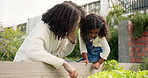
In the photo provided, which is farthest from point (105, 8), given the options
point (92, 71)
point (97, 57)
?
point (92, 71)

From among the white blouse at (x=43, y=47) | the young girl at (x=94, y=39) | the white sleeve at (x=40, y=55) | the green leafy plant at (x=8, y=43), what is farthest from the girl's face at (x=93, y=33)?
the green leafy plant at (x=8, y=43)

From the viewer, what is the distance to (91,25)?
6.40ft

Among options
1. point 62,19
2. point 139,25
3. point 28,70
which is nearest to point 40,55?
point 28,70

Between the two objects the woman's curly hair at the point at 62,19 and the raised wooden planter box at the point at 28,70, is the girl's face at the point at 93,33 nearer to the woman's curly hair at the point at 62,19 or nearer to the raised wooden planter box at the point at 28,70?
the woman's curly hair at the point at 62,19

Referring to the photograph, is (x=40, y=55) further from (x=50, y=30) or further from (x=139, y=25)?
(x=139, y=25)

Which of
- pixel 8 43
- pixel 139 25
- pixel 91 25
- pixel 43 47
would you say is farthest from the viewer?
pixel 8 43

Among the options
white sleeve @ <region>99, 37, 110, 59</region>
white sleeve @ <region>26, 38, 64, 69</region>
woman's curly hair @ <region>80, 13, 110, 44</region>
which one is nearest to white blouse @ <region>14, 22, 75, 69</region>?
white sleeve @ <region>26, 38, 64, 69</region>

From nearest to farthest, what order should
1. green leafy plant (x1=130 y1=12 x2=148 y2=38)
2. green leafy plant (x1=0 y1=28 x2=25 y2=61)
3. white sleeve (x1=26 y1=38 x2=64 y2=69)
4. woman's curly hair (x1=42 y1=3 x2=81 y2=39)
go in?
white sleeve (x1=26 y1=38 x2=64 y2=69) → woman's curly hair (x1=42 y1=3 x2=81 y2=39) → green leafy plant (x1=130 y1=12 x2=148 y2=38) → green leafy plant (x1=0 y1=28 x2=25 y2=61)

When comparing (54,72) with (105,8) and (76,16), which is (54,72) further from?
(105,8)

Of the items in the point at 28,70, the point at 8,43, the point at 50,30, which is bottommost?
the point at 8,43

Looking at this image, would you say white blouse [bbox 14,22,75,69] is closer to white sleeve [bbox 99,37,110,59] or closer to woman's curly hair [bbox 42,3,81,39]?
woman's curly hair [bbox 42,3,81,39]

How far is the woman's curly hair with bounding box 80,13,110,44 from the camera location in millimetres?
1970

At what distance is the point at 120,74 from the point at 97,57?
4.31 ft

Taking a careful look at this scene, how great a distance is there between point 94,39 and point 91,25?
0.66 feet
